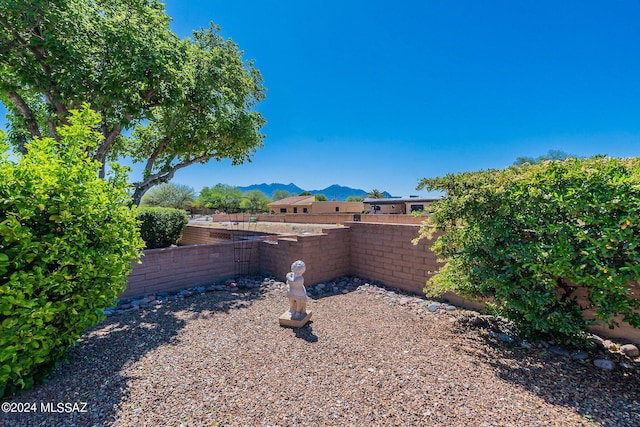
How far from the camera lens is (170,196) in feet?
122

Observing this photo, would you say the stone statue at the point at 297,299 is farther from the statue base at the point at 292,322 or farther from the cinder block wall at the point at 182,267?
the cinder block wall at the point at 182,267

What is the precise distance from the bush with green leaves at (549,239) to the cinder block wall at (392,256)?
1.32 m

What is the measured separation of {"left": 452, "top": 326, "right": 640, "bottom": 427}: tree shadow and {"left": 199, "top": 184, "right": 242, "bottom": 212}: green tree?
3488 centimetres

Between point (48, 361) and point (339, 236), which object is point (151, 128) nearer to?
point (339, 236)

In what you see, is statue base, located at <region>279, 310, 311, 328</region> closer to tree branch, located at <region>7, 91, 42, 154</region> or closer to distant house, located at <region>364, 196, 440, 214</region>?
→ tree branch, located at <region>7, 91, 42, 154</region>

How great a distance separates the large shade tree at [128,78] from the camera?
5.42 m

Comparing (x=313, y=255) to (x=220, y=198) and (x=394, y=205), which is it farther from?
(x=220, y=198)

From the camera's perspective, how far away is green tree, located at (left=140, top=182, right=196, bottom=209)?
34466mm

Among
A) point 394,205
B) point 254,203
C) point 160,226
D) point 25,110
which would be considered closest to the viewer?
point 25,110

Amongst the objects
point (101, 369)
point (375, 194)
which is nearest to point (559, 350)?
point (101, 369)

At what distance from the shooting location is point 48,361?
2.62 m

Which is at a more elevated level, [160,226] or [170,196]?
[170,196]

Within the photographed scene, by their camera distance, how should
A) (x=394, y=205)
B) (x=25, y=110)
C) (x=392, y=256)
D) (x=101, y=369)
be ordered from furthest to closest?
1. (x=394, y=205)
2. (x=25, y=110)
3. (x=392, y=256)
4. (x=101, y=369)

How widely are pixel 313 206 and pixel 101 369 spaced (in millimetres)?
32752
